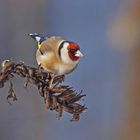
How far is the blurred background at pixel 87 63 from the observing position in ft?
2.60

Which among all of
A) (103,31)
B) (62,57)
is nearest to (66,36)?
(103,31)

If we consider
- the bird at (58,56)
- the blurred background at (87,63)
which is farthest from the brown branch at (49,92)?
the blurred background at (87,63)

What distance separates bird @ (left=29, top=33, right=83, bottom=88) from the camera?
415mm

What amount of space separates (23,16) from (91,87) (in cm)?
24

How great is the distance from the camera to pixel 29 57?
801 mm

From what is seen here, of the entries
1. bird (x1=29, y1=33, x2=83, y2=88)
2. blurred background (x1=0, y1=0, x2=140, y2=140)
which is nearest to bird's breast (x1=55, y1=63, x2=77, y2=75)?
bird (x1=29, y1=33, x2=83, y2=88)

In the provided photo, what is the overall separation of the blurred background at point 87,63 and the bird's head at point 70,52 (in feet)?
1.22

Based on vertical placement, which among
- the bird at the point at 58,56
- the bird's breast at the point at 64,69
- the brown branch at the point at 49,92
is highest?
the bird at the point at 58,56

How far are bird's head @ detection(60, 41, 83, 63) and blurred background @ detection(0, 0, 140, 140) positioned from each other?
0.37 metres

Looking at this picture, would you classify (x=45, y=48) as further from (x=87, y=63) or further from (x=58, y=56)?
(x=87, y=63)

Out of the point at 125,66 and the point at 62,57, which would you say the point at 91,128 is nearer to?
the point at 125,66

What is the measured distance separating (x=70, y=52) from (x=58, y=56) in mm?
33

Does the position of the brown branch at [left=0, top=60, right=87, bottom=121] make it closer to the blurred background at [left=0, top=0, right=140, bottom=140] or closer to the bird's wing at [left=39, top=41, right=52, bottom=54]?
the bird's wing at [left=39, top=41, right=52, bottom=54]

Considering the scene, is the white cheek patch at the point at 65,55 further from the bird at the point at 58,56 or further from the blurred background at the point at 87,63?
the blurred background at the point at 87,63
